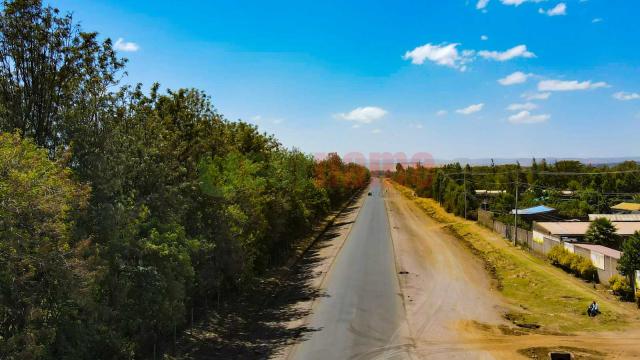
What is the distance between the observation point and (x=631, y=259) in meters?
29.7

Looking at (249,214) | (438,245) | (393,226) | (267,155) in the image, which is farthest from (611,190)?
(249,214)

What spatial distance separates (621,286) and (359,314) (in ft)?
57.2

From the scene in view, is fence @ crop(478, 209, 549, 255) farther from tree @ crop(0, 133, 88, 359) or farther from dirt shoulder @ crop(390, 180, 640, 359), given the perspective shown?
tree @ crop(0, 133, 88, 359)

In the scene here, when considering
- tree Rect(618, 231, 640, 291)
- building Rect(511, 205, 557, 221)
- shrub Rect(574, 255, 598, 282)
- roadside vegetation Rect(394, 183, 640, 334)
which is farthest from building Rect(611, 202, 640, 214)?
tree Rect(618, 231, 640, 291)

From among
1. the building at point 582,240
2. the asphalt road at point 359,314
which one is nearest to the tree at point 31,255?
the asphalt road at point 359,314

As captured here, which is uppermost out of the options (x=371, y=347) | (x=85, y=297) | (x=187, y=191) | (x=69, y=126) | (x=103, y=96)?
(x=103, y=96)

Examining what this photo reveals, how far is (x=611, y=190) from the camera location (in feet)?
341

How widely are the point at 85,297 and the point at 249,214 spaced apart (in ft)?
59.4

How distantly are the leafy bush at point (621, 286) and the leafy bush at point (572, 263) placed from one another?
3.41 metres

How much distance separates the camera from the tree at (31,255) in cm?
1041

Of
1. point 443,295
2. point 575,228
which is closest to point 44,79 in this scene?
point 443,295

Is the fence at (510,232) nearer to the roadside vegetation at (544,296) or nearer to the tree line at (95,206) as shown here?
the roadside vegetation at (544,296)

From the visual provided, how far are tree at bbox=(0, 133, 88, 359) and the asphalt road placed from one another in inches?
485

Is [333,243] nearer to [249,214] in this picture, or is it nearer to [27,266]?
[249,214]
